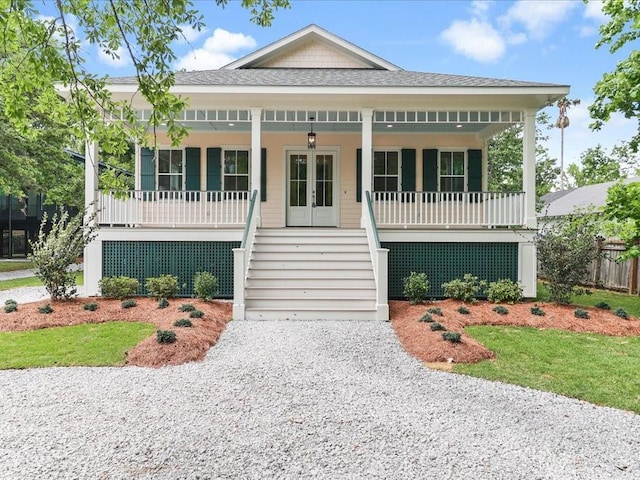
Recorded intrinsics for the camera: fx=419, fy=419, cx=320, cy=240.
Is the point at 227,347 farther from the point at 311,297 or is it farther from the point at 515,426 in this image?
the point at 515,426

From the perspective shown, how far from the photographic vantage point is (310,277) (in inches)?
308

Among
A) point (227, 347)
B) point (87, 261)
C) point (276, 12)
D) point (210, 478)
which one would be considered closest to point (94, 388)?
point (227, 347)

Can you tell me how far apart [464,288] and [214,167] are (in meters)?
6.98

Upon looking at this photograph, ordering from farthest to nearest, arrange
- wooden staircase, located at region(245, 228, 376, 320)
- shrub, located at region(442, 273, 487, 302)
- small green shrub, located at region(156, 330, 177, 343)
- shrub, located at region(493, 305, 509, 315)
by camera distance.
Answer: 1. shrub, located at region(442, 273, 487, 302)
2. shrub, located at region(493, 305, 509, 315)
3. wooden staircase, located at region(245, 228, 376, 320)
4. small green shrub, located at region(156, 330, 177, 343)

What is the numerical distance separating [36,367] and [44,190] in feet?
49.7

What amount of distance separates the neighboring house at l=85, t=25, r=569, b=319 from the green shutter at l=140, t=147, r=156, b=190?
3cm

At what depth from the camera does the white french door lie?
11.2 metres

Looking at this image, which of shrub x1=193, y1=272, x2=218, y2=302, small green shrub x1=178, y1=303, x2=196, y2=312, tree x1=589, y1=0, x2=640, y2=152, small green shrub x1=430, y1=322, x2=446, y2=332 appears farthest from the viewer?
tree x1=589, y1=0, x2=640, y2=152

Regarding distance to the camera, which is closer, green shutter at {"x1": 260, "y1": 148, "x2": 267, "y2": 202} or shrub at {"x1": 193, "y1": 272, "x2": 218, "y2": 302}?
shrub at {"x1": 193, "y1": 272, "x2": 218, "y2": 302}

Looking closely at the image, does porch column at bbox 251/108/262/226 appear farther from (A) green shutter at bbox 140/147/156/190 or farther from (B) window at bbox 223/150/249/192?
(A) green shutter at bbox 140/147/156/190

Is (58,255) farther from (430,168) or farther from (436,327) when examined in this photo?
(430,168)

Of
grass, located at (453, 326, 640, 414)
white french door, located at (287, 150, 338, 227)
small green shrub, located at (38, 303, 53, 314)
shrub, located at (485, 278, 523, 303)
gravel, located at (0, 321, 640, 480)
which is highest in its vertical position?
white french door, located at (287, 150, 338, 227)

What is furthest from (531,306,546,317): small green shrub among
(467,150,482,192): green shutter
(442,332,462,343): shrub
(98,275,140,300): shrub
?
(98,275,140,300): shrub

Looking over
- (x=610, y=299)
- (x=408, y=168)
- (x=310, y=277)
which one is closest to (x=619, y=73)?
(x=408, y=168)
